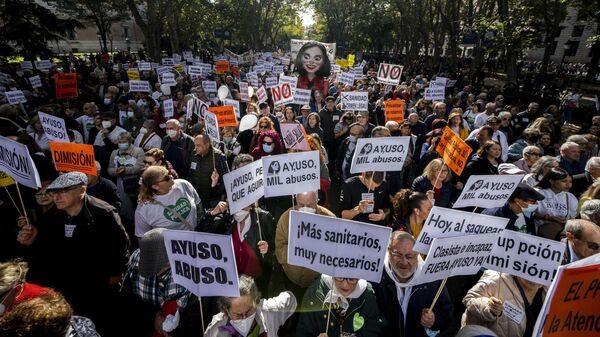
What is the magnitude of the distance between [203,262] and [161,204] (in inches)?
69.0

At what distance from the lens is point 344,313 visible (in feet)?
9.41

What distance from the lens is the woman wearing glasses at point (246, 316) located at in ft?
8.84

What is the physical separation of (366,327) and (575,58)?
225 feet

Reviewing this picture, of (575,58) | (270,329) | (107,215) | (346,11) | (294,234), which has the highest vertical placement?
(346,11)

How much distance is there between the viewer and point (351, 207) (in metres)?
4.91

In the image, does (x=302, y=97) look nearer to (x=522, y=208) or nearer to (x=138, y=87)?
(x=138, y=87)

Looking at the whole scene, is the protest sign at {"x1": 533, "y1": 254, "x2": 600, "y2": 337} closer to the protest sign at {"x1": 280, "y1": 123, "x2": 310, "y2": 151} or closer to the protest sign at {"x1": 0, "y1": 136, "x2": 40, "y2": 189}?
the protest sign at {"x1": 280, "y1": 123, "x2": 310, "y2": 151}

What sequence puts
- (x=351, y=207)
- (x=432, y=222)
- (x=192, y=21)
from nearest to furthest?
(x=432, y=222) < (x=351, y=207) < (x=192, y=21)

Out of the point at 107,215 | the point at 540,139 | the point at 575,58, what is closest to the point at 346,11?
the point at 575,58

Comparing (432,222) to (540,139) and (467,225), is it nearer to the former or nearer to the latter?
(467,225)

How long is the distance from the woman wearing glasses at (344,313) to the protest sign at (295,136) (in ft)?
11.2

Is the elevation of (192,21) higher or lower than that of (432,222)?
higher

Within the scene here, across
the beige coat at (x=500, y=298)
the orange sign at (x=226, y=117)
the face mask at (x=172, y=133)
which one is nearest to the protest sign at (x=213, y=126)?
the face mask at (x=172, y=133)

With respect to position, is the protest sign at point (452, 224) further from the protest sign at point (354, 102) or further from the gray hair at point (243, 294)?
the protest sign at point (354, 102)
